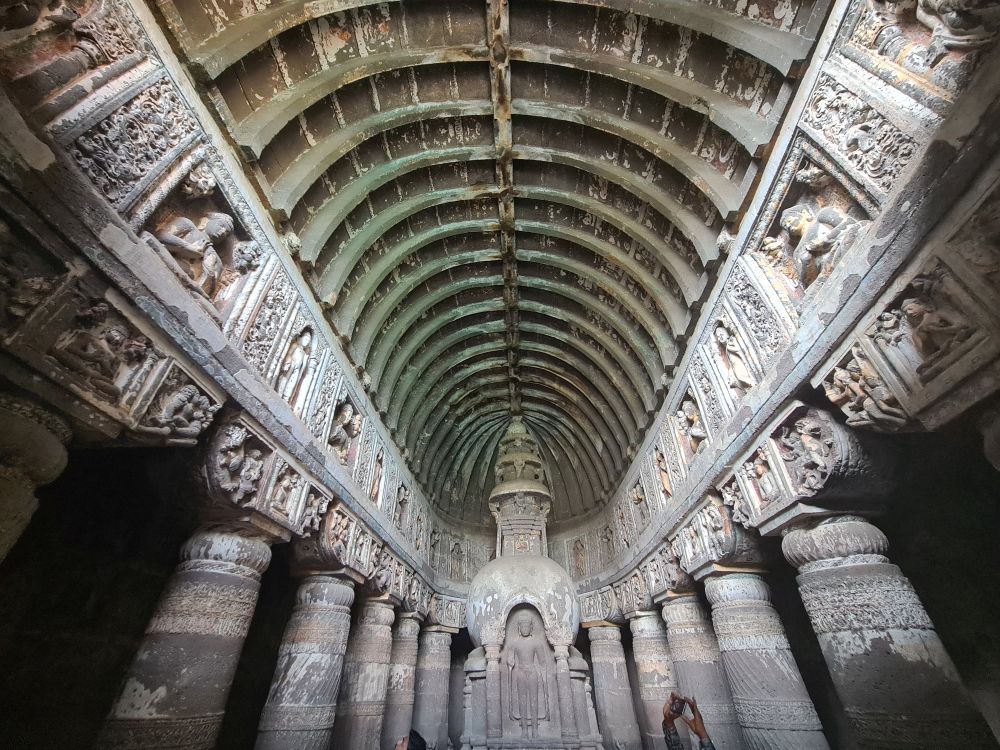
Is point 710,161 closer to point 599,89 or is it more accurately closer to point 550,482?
point 599,89

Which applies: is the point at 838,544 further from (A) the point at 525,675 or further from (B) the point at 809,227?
(A) the point at 525,675

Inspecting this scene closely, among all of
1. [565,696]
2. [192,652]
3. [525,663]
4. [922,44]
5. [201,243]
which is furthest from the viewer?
[525,663]

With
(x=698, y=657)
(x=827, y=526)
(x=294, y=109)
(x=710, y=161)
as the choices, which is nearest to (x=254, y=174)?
(x=294, y=109)

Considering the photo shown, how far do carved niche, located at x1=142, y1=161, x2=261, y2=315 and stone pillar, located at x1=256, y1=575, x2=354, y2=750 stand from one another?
4423mm

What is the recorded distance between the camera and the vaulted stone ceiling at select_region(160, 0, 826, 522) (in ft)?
18.7

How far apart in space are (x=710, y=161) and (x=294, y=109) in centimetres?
590

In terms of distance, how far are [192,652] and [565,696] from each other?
700 centimetres

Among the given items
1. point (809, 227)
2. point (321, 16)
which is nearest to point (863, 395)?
point (809, 227)

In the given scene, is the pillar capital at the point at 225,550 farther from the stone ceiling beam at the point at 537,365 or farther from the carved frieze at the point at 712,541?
the stone ceiling beam at the point at 537,365

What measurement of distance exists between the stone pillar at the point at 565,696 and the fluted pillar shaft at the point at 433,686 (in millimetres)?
3649

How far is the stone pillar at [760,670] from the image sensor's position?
524 cm

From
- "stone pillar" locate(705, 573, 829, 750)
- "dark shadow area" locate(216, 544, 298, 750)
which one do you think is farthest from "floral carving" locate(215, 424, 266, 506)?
"stone pillar" locate(705, 573, 829, 750)

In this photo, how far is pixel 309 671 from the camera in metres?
6.05

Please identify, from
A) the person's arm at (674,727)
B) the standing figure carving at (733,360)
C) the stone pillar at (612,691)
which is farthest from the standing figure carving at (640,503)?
the standing figure carving at (733,360)
